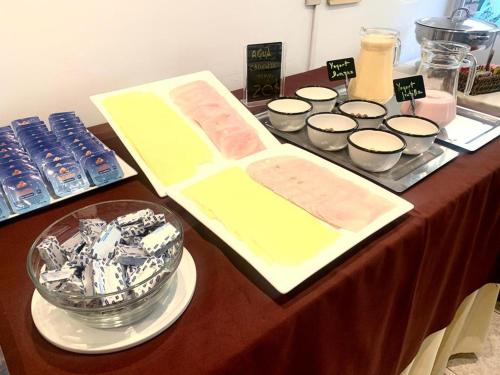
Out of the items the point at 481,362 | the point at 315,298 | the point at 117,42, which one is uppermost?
the point at 117,42

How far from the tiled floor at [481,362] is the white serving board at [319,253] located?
0.95 m

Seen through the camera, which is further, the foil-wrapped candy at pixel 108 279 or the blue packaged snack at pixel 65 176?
the blue packaged snack at pixel 65 176

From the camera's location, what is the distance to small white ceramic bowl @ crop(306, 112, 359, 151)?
2.78ft

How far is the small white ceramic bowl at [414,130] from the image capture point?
2.75 feet

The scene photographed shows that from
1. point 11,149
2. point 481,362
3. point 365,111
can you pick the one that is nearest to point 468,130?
point 365,111

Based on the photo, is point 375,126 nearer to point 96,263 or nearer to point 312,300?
point 312,300

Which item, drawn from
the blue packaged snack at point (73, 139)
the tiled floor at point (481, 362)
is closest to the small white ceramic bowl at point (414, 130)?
the blue packaged snack at point (73, 139)

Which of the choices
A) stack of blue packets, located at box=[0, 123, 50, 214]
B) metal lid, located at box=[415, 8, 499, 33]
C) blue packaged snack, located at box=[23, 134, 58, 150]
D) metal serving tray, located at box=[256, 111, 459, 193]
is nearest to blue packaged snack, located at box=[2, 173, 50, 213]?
stack of blue packets, located at box=[0, 123, 50, 214]

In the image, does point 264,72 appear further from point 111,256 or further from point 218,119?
point 111,256

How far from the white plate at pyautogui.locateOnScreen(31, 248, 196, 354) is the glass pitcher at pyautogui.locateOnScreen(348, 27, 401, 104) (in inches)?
30.7

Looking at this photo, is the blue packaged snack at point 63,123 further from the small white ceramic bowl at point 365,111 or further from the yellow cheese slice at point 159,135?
the small white ceramic bowl at point 365,111

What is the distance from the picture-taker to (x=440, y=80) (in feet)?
3.43

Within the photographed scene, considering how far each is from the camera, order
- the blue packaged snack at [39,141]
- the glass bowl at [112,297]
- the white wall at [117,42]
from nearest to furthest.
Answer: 1. the glass bowl at [112,297]
2. the blue packaged snack at [39,141]
3. the white wall at [117,42]

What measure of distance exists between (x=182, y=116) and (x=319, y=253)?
1.60 ft
